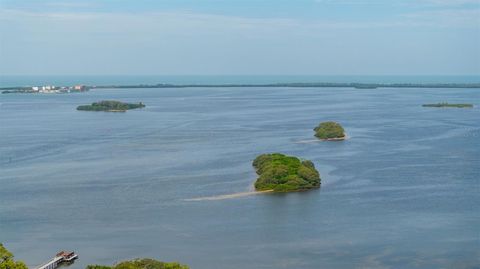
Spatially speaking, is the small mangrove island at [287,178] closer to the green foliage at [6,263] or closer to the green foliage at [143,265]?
the green foliage at [143,265]

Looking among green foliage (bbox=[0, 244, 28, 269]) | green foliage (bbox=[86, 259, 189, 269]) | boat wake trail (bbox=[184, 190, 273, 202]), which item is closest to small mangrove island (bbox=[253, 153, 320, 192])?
boat wake trail (bbox=[184, 190, 273, 202])

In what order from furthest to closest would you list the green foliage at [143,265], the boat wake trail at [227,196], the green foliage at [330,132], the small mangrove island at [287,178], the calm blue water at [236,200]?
the green foliage at [330,132]
the small mangrove island at [287,178]
the boat wake trail at [227,196]
the calm blue water at [236,200]
the green foliage at [143,265]

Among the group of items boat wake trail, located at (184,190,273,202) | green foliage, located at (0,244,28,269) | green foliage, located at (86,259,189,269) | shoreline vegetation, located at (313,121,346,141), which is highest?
shoreline vegetation, located at (313,121,346,141)

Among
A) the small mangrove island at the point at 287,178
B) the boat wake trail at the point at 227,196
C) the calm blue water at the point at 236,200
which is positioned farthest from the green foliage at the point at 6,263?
the small mangrove island at the point at 287,178

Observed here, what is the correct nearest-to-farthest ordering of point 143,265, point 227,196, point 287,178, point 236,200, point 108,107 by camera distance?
1. point 143,265
2. point 236,200
3. point 227,196
4. point 287,178
5. point 108,107

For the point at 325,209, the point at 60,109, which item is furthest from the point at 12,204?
the point at 60,109

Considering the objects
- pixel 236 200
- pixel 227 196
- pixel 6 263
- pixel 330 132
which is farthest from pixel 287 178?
pixel 6 263

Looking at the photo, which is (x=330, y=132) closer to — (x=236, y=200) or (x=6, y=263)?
(x=236, y=200)

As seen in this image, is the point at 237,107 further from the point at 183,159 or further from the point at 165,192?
the point at 165,192

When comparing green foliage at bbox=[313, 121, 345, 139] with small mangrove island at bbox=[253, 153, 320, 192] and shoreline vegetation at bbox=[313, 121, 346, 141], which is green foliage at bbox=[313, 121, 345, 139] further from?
small mangrove island at bbox=[253, 153, 320, 192]
